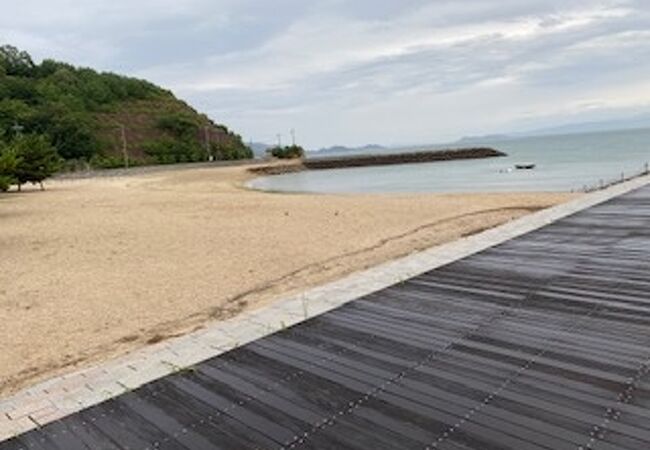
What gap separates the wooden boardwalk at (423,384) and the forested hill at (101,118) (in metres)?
80.7

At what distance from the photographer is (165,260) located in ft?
A: 48.8

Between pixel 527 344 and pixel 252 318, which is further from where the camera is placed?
pixel 252 318

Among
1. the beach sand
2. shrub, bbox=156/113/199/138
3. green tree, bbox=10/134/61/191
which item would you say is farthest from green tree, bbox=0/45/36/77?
the beach sand

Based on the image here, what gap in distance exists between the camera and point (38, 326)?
9.62m

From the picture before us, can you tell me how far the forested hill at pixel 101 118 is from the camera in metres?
91.7

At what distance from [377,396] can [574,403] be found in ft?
5.34

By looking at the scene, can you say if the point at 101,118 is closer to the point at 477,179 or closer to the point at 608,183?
the point at 477,179

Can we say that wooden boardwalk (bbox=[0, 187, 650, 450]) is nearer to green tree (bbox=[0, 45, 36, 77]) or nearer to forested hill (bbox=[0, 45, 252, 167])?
forested hill (bbox=[0, 45, 252, 167])

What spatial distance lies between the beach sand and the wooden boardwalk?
113 inches

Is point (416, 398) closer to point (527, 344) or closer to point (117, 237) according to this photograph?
point (527, 344)

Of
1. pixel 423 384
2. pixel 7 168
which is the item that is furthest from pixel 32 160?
pixel 423 384

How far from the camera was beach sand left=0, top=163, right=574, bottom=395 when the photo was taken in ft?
29.7

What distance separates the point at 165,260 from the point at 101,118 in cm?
11033

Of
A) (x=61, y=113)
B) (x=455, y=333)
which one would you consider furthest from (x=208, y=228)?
(x=61, y=113)
